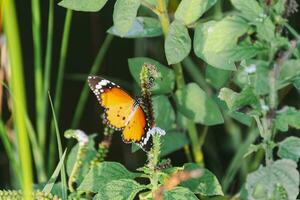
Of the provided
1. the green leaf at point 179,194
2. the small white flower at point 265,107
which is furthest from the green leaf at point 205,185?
the small white flower at point 265,107

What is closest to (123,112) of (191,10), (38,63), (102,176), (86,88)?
(102,176)

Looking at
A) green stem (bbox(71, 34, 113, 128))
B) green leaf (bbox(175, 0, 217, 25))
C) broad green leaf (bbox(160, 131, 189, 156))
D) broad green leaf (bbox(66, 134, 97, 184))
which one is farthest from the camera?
green stem (bbox(71, 34, 113, 128))

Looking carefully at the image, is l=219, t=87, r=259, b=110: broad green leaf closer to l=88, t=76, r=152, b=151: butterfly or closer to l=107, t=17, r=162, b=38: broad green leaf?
l=88, t=76, r=152, b=151: butterfly

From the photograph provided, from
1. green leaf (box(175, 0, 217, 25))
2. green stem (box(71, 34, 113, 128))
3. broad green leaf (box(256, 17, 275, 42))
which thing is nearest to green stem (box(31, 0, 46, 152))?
green stem (box(71, 34, 113, 128))

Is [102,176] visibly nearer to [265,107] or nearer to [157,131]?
[157,131]

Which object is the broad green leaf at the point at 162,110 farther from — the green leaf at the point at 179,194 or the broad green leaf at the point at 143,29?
the green leaf at the point at 179,194
